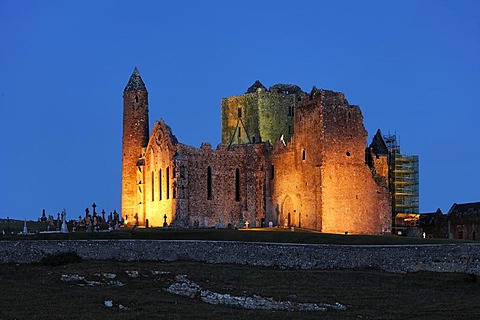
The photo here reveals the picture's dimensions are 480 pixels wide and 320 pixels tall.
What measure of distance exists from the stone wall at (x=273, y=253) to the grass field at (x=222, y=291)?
64.2 inches

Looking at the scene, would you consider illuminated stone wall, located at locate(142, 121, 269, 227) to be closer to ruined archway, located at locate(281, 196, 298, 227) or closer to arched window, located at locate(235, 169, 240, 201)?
arched window, located at locate(235, 169, 240, 201)

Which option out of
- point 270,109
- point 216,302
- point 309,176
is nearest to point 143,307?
point 216,302

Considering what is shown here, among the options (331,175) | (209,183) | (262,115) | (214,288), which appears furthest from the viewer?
(262,115)

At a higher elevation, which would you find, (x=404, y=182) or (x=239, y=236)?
(x=404, y=182)

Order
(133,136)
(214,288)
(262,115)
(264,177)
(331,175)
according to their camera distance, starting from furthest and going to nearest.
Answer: (262,115) → (133,136) → (264,177) → (331,175) → (214,288)

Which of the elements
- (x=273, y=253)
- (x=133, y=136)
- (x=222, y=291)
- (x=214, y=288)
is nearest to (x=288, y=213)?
(x=133, y=136)

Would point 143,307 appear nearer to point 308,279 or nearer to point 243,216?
point 308,279

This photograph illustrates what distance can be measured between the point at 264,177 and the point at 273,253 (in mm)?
27758

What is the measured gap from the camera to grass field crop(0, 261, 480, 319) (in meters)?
41.5

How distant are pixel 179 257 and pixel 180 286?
10.6 meters

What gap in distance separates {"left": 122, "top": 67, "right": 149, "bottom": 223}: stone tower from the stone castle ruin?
0.30ft

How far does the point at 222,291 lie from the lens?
4716 centimetres

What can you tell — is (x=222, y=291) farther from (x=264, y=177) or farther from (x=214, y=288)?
(x=264, y=177)

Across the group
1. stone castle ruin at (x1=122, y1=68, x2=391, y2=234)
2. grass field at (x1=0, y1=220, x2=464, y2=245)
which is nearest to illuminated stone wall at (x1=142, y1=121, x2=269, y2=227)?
stone castle ruin at (x1=122, y1=68, x2=391, y2=234)
